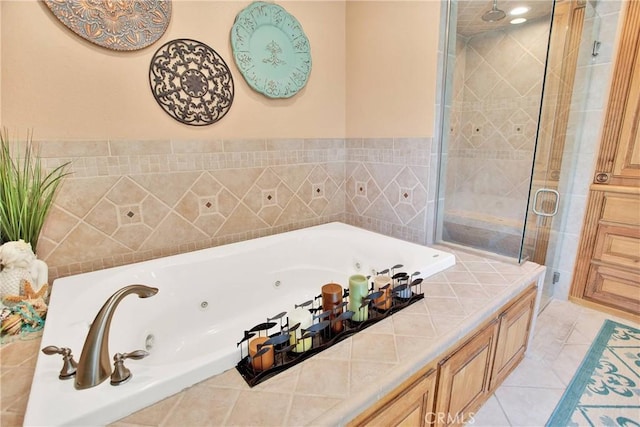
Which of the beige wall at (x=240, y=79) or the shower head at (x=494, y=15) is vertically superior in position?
the shower head at (x=494, y=15)

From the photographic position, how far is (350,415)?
31.6 inches

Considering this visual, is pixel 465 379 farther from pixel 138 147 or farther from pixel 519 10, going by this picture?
pixel 519 10

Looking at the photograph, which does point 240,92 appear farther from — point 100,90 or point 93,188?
point 93,188

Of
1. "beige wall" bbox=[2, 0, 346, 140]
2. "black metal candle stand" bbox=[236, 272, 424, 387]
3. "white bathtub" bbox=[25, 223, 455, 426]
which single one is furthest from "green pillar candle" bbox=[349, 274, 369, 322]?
"beige wall" bbox=[2, 0, 346, 140]

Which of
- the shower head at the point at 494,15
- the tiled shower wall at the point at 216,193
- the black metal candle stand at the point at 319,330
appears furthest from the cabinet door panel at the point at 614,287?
the shower head at the point at 494,15

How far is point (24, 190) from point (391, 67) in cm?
221

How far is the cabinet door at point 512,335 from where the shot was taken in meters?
1.46

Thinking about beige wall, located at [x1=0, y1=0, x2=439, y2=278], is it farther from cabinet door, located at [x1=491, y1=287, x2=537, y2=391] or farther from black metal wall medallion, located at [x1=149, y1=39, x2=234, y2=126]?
cabinet door, located at [x1=491, y1=287, x2=537, y2=391]

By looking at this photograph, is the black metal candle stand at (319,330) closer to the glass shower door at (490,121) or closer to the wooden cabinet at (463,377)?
the wooden cabinet at (463,377)


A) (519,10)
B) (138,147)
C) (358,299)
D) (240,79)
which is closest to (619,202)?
(519,10)

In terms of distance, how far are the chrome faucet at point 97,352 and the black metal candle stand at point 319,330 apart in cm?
37

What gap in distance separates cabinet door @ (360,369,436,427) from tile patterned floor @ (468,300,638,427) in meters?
0.58

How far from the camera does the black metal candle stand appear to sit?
0.92 metres

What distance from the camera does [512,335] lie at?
61.4 inches
